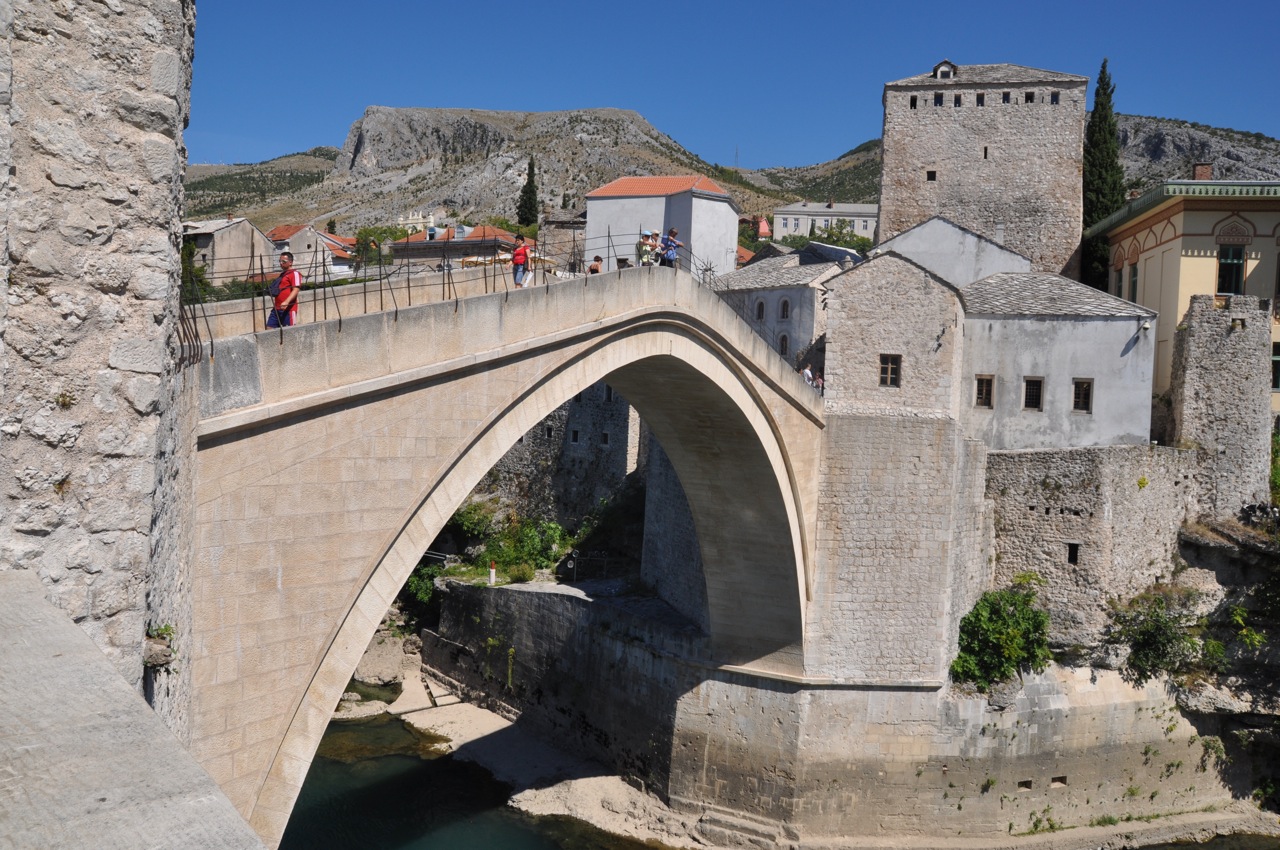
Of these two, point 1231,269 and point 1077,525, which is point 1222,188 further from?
point 1077,525

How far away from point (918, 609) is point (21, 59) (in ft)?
50.0

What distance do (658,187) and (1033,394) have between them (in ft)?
56.8

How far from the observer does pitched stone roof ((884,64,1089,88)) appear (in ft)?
86.7

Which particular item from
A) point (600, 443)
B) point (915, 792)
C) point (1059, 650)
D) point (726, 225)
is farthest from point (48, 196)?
point (726, 225)

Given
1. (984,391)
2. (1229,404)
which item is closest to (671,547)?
(984,391)

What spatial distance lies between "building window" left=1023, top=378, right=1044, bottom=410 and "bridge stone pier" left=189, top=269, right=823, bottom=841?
9208 millimetres

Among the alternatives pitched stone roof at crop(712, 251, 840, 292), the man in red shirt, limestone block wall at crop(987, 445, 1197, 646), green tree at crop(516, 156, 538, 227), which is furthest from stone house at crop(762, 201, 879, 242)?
the man in red shirt

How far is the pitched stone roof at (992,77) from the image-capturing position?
26438mm

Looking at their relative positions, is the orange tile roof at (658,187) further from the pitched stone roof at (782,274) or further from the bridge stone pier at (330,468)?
the bridge stone pier at (330,468)

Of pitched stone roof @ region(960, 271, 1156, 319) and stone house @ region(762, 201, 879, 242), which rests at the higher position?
stone house @ region(762, 201, 879, 242)

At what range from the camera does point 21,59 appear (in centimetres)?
418

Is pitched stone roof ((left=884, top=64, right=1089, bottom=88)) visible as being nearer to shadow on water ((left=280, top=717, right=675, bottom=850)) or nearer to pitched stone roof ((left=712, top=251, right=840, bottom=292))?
pitched stone roof ((left=712, top=251, right=840, bottom=292))

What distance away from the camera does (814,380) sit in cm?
2003

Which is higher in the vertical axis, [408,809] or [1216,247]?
[1216,247]
